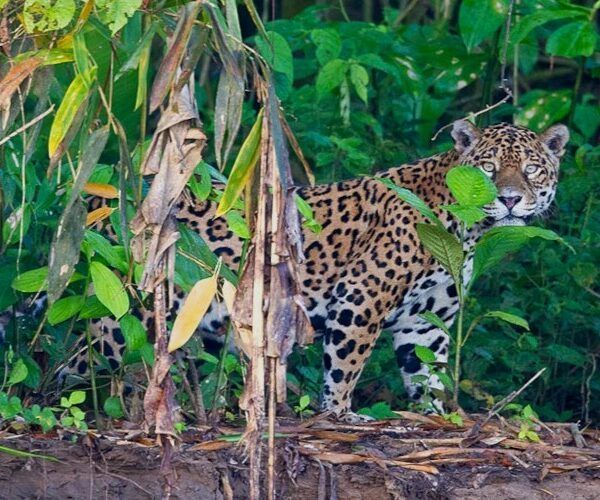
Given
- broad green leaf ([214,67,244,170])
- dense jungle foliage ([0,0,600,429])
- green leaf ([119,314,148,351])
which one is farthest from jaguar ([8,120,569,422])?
broad green leaf ([214,67,244,170])

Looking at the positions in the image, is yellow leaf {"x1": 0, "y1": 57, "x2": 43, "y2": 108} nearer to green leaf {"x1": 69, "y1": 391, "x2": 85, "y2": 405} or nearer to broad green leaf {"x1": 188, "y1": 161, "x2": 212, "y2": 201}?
broad green leaf {"x1": 188, "y1": 161, "x2": 212, "y2": 201}

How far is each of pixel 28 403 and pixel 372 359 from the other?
258 centimetres

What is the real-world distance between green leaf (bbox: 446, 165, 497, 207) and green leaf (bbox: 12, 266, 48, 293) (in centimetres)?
179

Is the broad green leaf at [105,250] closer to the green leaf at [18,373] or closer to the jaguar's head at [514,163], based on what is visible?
the green leaf at [18,373]

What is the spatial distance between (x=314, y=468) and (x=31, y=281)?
4.50 feet

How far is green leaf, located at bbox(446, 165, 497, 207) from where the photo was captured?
6039mm

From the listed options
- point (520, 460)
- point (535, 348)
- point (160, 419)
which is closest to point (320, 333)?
point (535, 348)

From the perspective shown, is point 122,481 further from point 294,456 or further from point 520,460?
point 520,460

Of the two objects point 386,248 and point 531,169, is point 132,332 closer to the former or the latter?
point 386,248

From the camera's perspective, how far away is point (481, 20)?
8766 millimetres

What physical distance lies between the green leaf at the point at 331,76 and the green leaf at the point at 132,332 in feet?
10.6

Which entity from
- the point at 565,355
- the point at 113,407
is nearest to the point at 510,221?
the point at 565,355

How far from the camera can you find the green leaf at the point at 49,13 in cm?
423

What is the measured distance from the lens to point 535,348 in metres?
7.83
